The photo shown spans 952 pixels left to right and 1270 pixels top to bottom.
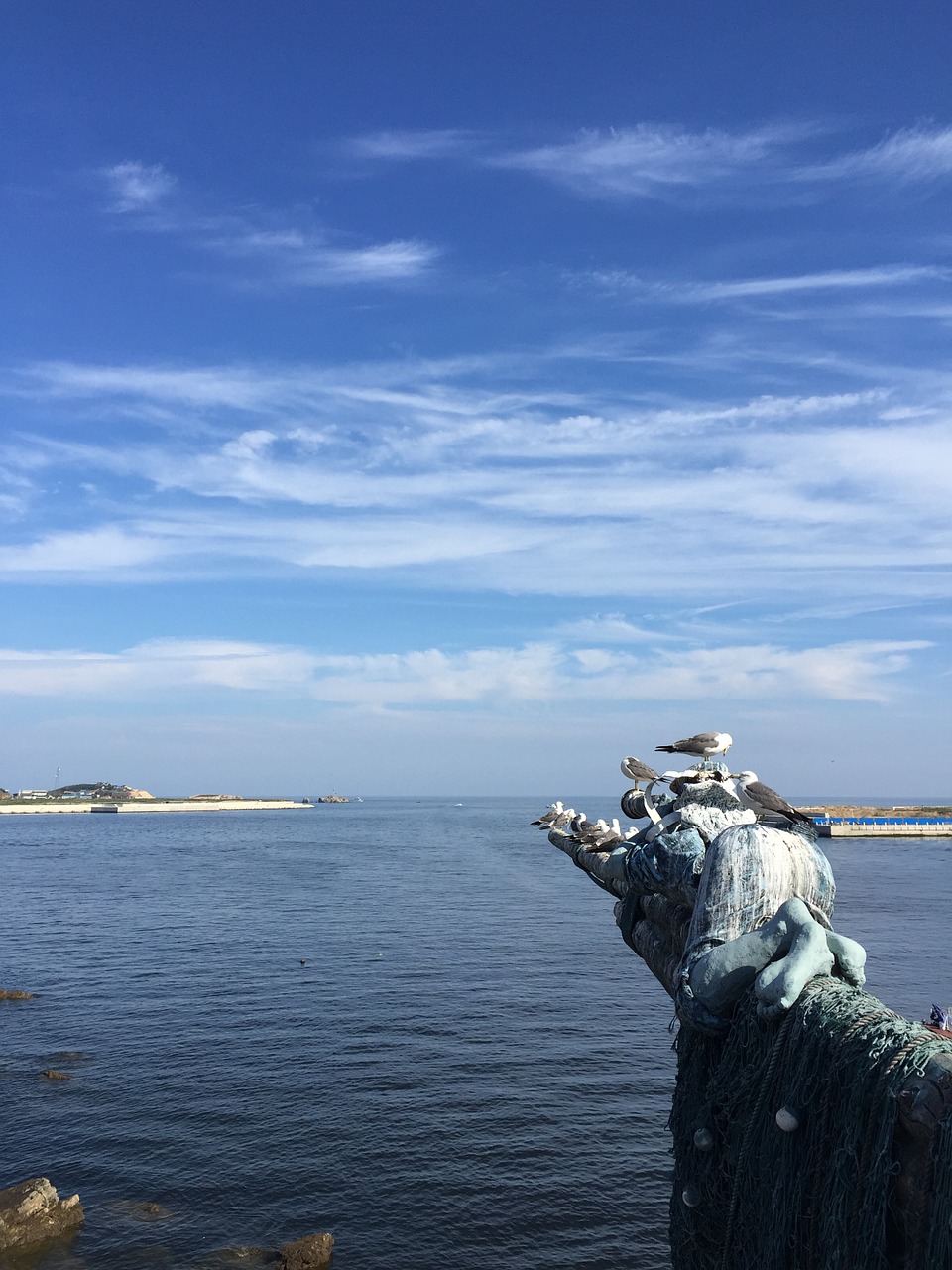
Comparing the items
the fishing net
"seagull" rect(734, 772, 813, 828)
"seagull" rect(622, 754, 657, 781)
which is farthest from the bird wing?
"seagull" rect(622, 754, 657, 781)

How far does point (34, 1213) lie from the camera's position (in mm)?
17406

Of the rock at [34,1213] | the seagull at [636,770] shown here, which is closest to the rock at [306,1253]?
the rock at [34,1213]

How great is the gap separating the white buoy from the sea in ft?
49.0

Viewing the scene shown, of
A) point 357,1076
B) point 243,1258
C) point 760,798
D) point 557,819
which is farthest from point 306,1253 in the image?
point 557,819

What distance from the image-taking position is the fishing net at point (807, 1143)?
355 centimetres

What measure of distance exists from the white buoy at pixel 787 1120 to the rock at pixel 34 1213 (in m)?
18.1

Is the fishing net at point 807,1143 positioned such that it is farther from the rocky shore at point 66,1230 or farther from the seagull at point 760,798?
the rocky shore at point 66,1230

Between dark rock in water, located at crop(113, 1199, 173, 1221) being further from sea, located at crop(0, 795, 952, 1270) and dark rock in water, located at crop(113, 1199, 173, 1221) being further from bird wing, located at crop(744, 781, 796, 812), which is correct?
bird wing, located at crop(744, 781, 796, 812)

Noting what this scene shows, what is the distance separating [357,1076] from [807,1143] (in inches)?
931

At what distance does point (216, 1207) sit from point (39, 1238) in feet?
10.1

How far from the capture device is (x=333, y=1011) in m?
31.6

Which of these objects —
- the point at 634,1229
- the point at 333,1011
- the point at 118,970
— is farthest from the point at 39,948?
the point at 634,1229

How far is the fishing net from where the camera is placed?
3.55 m

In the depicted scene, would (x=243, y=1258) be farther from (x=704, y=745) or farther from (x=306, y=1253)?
(x=704, y=745)
